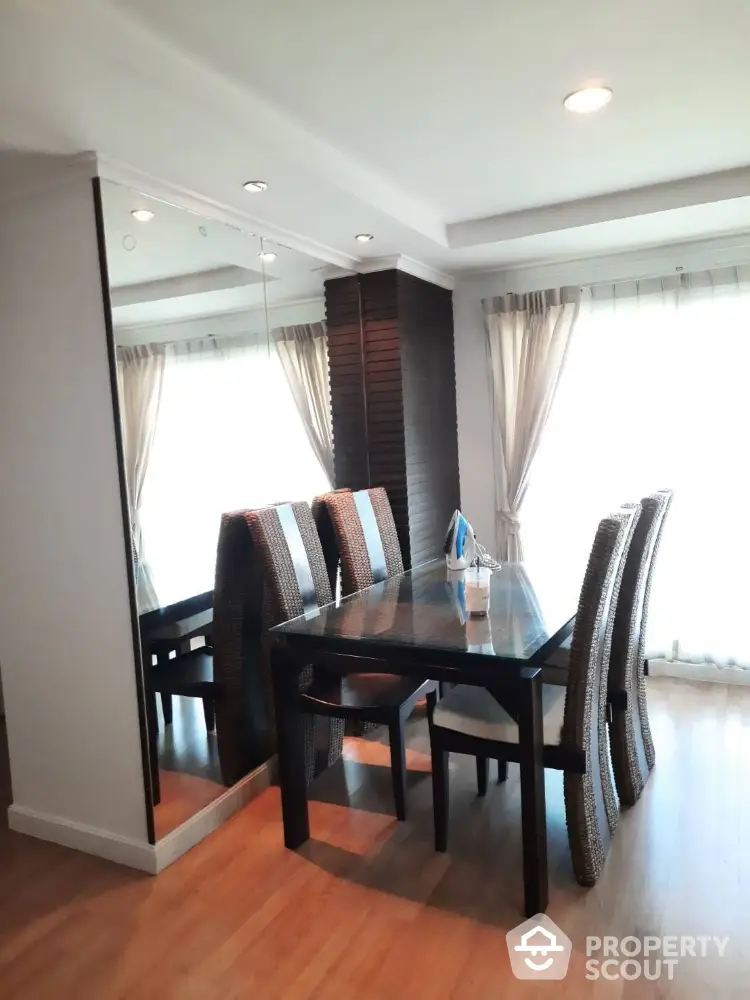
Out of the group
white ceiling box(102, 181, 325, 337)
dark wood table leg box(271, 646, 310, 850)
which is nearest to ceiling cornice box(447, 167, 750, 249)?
white ceiling box(102, 181, 325, 337)

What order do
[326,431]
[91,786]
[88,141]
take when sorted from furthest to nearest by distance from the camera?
[326,431], [91,786], [88,141]

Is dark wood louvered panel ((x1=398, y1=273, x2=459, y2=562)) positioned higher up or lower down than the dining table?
higher up

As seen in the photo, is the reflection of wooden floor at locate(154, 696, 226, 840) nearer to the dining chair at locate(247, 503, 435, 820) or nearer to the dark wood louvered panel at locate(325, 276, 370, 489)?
the dining chair at locate(247, 503, 435, 820)

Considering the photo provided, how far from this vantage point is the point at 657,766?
112 inches

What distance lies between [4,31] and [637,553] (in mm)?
2253

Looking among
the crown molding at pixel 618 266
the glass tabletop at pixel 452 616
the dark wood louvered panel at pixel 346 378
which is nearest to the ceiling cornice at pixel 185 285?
the dark wood louvered panel at pixel 346 378

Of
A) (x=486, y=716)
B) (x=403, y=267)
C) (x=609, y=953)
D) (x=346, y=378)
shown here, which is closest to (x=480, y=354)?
(x=403, y=267)

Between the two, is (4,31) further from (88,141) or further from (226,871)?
(226,871)

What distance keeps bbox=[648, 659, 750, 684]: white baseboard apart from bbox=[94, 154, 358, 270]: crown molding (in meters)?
2.66

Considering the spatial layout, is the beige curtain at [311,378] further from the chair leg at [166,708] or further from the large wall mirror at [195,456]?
the chair leg at [166,708]

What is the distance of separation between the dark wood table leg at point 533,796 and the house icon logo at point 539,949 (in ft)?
0.15

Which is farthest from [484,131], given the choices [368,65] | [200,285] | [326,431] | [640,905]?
[640,905]

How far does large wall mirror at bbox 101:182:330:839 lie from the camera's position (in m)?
2.37

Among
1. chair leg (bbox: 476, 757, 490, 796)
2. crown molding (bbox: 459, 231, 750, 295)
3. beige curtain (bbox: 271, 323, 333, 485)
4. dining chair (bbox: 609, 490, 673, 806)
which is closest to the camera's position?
dining chair (bbox: 609, 490, 673, 806)
